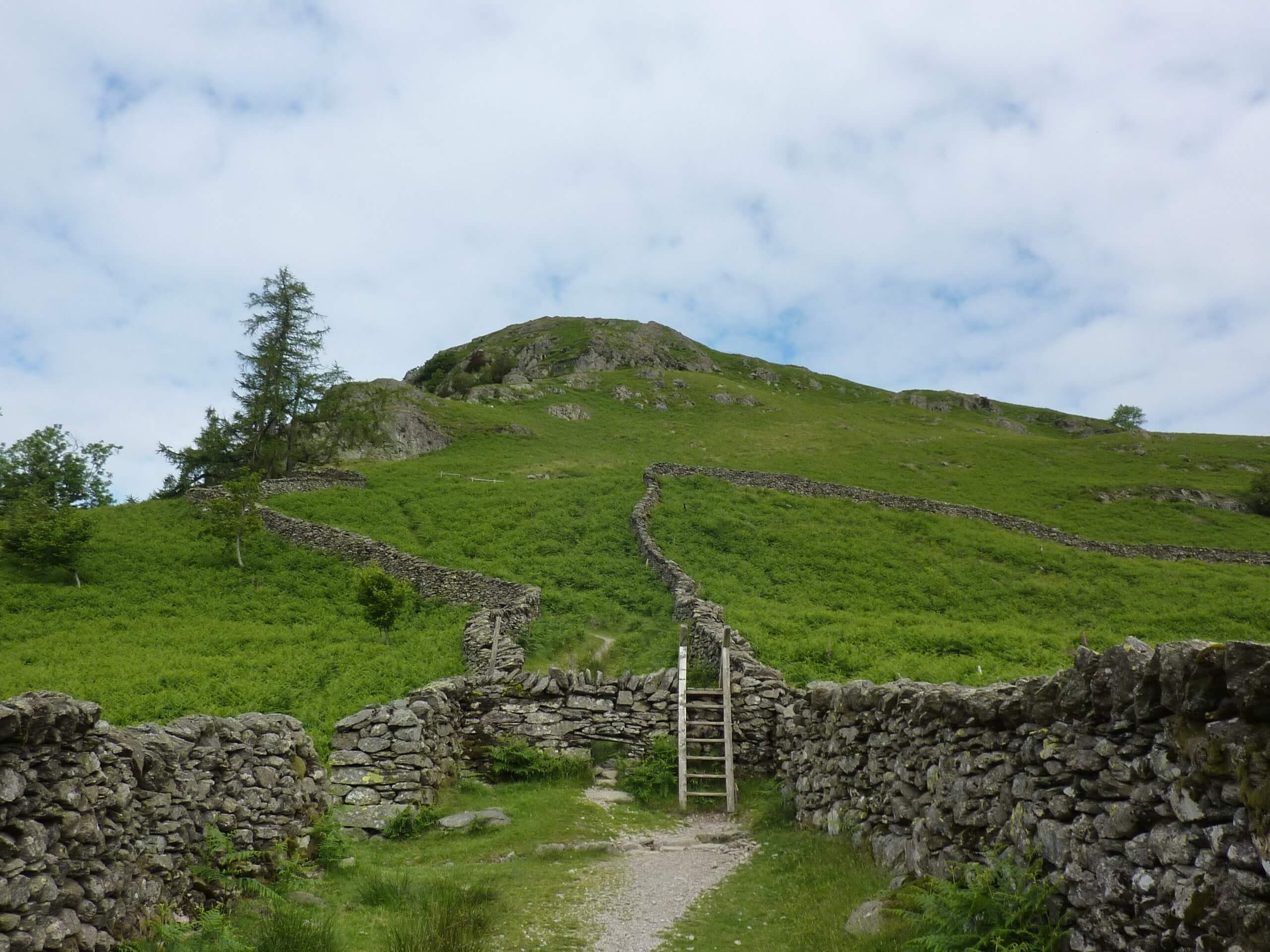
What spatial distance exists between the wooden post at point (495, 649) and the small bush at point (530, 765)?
1.82m

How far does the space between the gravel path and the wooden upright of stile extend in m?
0.63

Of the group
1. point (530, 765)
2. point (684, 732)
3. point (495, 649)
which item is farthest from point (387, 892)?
point (495, 649)

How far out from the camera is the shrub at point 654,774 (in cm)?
1359

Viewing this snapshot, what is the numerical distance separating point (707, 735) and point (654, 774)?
4.80 ft

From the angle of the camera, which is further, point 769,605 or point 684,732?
point 769,605

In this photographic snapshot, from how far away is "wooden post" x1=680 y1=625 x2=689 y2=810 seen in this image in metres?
13.2

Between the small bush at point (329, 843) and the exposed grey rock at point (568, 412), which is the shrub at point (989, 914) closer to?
the small bush at point (329, 843)

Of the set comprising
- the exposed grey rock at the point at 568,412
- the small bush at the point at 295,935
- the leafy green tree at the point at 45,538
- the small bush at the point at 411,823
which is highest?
the exposed grey rock at the point at 568,412

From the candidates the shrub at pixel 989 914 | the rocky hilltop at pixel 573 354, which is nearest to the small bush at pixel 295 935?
the shrub at pixel 989 914

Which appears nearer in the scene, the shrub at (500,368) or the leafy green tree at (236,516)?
the leafy green tree at (236,516)

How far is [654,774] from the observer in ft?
45.4

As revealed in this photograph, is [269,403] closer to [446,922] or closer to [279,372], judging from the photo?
[279,372]

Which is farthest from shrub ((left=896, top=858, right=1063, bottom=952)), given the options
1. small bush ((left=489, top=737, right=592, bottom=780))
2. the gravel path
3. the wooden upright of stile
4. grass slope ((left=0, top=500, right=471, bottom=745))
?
grass slope ((left=0, top=500, right=471, bottom=745))

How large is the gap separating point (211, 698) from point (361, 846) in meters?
6.53
